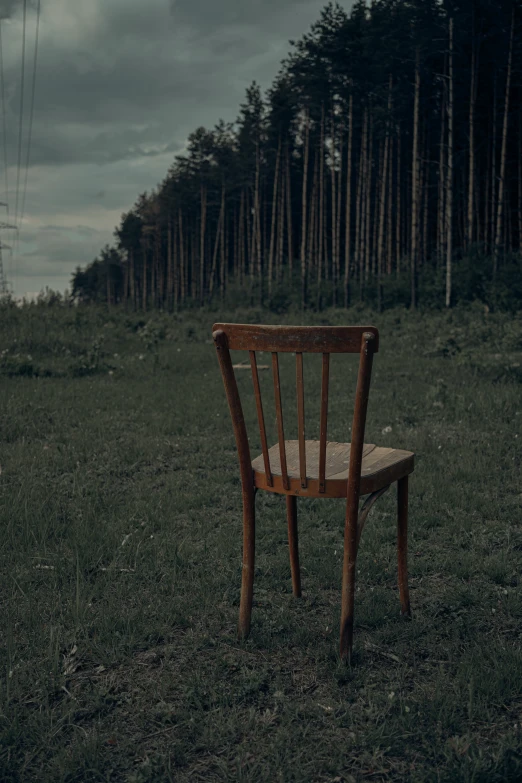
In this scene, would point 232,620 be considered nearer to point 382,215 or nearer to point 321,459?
point 321,459

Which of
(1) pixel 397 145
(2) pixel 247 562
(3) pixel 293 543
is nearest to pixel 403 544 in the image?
(3) pixel 293 543

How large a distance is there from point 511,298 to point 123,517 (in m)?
17.8

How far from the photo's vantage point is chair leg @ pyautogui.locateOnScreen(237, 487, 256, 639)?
10.2ft

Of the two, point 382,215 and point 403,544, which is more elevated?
point 382,215

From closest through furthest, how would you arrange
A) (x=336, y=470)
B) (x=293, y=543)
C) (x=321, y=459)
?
(x=321, y=459)
(x=336, y=470)
(x=293, y=543)

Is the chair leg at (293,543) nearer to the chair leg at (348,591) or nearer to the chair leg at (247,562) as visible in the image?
the chair leg at (247,562)

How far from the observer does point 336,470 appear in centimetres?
304

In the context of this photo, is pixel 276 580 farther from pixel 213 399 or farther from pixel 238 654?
pixel 213 399

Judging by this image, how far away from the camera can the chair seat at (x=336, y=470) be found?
2.89m

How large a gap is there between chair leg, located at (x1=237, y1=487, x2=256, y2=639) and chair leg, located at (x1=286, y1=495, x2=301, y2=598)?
47cm

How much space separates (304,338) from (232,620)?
1.61 meters

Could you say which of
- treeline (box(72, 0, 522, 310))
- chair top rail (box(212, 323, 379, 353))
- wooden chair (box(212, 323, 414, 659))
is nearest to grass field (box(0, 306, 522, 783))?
wooden chair (box(212, 323, 414, 659))

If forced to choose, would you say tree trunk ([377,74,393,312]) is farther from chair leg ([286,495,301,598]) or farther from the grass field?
chair leg ([286,495,301,598])

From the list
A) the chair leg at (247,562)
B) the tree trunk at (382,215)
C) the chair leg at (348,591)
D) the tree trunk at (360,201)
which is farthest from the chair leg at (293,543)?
the tree trunk at (360,201)
